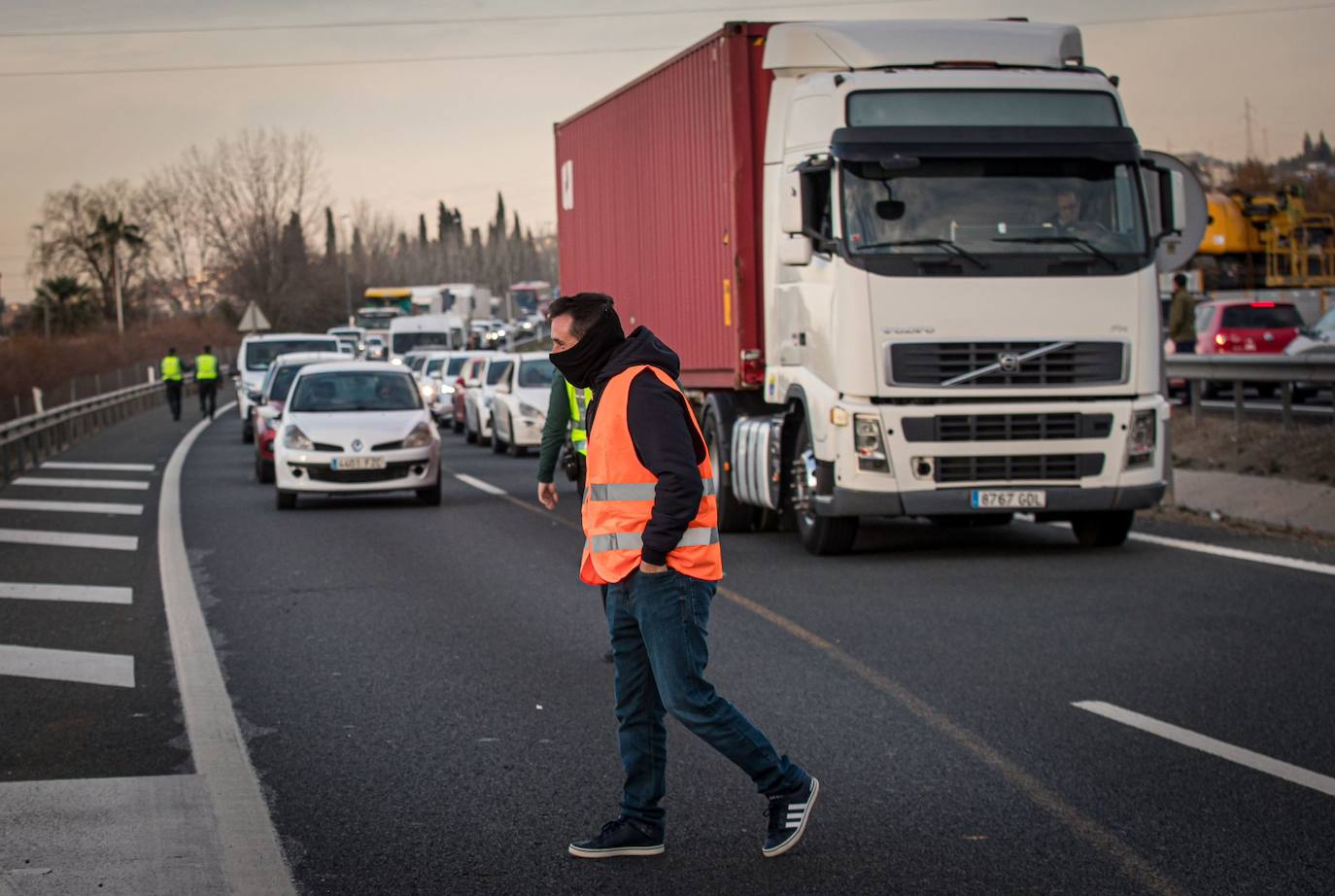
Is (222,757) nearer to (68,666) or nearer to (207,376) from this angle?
(68,666)

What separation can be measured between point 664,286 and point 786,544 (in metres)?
3.12

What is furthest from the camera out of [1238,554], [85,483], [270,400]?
[270,400]

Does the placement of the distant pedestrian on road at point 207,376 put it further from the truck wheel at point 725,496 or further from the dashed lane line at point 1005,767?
the dashed lane line at point 1005,767

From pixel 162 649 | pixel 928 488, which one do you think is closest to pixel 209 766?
pixel 162 649

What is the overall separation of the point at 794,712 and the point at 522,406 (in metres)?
21.1

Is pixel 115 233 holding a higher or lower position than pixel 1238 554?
higher

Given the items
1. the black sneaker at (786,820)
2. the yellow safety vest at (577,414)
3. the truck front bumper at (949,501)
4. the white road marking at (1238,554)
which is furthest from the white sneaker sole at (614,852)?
the white road marking at (1238,554)

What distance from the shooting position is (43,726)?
7848 millimetres

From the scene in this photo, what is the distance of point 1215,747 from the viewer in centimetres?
703

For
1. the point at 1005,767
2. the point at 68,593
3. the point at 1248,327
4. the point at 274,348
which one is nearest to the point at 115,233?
the point at 274,348

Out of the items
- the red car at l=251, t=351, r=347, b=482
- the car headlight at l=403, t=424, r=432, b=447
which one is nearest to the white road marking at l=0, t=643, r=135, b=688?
the car headlight at l=403, t=424, r=432, b=447

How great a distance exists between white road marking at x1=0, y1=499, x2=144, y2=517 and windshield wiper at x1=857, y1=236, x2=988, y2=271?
9.48 meters

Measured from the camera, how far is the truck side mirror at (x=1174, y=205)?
42.2 ft

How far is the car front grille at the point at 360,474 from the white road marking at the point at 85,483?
4.26m
